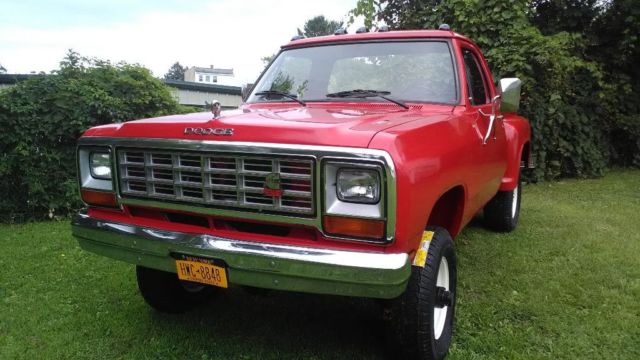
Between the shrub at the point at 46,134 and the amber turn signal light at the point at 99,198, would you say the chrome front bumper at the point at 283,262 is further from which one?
the shrub at the point at 46,134

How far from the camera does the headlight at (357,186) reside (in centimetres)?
212

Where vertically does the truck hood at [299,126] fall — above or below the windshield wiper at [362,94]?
below

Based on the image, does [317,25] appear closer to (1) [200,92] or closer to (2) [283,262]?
(1) [200,92]

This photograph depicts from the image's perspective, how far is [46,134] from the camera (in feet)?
19.5

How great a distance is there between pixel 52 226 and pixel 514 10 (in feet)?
23.9

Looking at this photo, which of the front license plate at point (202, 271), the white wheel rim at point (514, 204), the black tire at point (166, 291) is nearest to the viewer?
the front license plate at point (202, 271)

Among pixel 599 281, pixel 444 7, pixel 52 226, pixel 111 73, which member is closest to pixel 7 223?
pixel 52 226

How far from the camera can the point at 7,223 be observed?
19.4 feet

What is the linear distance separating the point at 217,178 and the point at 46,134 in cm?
445

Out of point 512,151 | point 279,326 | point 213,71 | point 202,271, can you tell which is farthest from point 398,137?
point 213,71

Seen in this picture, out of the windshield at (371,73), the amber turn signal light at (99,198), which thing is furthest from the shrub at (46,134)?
the amber turn signal light at (99,198)

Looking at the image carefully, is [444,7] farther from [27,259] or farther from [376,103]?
[27,259]

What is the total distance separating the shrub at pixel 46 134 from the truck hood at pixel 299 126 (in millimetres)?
3688

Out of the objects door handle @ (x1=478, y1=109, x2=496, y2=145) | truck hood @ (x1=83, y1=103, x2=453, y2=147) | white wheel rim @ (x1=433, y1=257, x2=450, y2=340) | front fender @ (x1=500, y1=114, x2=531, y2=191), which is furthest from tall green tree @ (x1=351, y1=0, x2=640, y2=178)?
white wheel rim @ (x1=433, y1=257, x2=450, y2=340)
